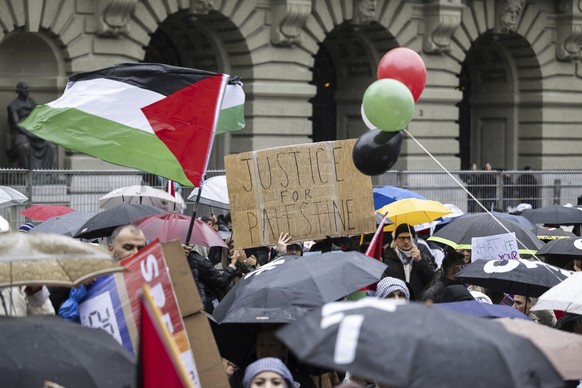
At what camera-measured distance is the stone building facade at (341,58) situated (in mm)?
23672

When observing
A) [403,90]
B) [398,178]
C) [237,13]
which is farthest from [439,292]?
[237,13]

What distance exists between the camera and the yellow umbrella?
1260 centimetres

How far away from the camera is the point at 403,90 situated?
7.94 meters

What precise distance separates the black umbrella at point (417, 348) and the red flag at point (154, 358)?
422 mm

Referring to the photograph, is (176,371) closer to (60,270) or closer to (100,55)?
(60,270)

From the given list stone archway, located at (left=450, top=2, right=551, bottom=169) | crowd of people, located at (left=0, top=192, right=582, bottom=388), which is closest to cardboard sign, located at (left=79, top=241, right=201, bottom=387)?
crowd of people, located at (left=0, top=192, right=582, bottom=388)

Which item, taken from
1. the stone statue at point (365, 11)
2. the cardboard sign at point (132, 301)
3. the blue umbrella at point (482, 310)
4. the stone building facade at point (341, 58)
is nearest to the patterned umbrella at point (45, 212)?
the blue umbrella at point (482, 310)

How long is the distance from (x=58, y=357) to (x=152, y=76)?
181 inches

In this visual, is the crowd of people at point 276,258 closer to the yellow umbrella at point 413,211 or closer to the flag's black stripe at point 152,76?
the yellow umbrella at point 413,211

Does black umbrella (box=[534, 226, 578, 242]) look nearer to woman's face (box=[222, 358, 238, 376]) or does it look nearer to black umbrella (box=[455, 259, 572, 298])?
black umbrella (box=[455, 259, 572, 298])

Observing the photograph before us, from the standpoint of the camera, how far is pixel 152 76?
31.2 feet

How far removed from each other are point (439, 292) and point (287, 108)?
56.5 feet

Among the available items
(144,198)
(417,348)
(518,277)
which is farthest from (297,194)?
(417,348)

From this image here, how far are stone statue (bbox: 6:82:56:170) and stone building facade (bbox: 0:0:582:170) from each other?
2.53 ft
